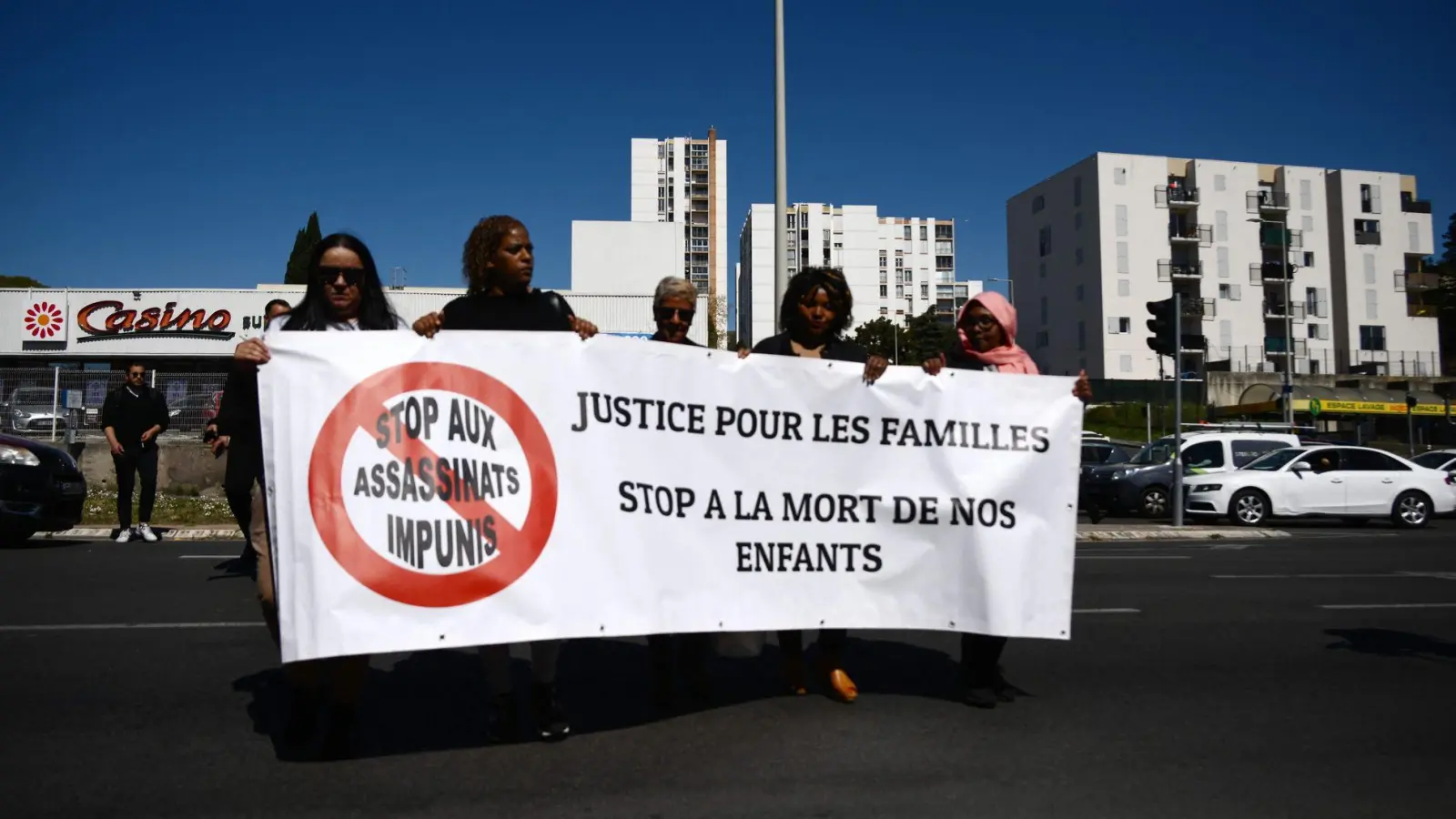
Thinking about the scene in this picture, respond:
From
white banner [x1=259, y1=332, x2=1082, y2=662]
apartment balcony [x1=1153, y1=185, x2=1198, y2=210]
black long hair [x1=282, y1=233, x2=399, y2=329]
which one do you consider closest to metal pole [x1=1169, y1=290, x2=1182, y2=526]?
white banner [x1=259, y1=332, x2=1082, y2=662]

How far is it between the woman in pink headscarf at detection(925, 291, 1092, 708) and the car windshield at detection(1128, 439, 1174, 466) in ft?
51.5

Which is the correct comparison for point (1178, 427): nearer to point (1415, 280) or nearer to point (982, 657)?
point (982, 657)

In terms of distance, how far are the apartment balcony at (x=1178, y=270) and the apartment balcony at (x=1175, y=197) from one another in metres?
3.44

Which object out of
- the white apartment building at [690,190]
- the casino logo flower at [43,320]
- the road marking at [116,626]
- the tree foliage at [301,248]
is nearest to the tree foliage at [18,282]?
the tree foliage at [301,248]

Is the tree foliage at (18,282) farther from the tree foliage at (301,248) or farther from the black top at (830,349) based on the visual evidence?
the black top at (830,349)

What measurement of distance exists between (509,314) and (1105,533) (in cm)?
1285

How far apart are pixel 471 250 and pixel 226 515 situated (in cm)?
1265

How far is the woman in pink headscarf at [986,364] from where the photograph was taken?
4914mm

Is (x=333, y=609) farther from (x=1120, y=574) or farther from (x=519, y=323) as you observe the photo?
(x=1120, y=574)

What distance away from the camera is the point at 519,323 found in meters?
4.33

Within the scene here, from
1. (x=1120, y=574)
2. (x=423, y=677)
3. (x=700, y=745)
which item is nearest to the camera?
(x=700, y=745)

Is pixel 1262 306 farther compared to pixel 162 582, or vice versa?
pixel 1262 306

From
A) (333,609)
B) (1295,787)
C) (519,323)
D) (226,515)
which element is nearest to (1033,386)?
(1295,787)

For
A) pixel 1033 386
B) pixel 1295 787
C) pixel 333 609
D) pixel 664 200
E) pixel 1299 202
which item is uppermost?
pixel 664 200
